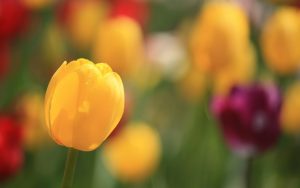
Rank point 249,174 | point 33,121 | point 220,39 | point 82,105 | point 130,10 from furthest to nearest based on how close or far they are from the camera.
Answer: point 130,10, point 33,121, point 220,39, point 249,174, point 82,105

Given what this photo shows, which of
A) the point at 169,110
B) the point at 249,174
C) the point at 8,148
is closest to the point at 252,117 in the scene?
the point at 249,174

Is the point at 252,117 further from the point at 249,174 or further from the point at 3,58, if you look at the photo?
the point at 3,58

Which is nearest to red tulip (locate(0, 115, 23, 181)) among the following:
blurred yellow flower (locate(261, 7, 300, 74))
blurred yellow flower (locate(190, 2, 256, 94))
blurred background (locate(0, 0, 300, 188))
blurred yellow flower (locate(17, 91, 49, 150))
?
blurred background (locate(0, 0, 300, 188))

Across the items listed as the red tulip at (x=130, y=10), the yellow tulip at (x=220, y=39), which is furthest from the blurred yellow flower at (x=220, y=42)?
the red tulip at (x=130, y=10)

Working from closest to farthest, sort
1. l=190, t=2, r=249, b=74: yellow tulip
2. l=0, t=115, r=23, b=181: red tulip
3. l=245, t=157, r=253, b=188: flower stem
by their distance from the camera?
l=0, t=115, r=23, b=181: red tulip
l=245, t=157, r=253, b=188: flower stem
l=190, t=2, r=249, b=74: yellow tulip

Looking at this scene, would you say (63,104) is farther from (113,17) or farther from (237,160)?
(113,17)

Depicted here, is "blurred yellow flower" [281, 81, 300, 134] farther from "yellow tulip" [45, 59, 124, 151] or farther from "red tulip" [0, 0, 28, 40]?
"yellow tulip" [45, 59, 124, 151]
